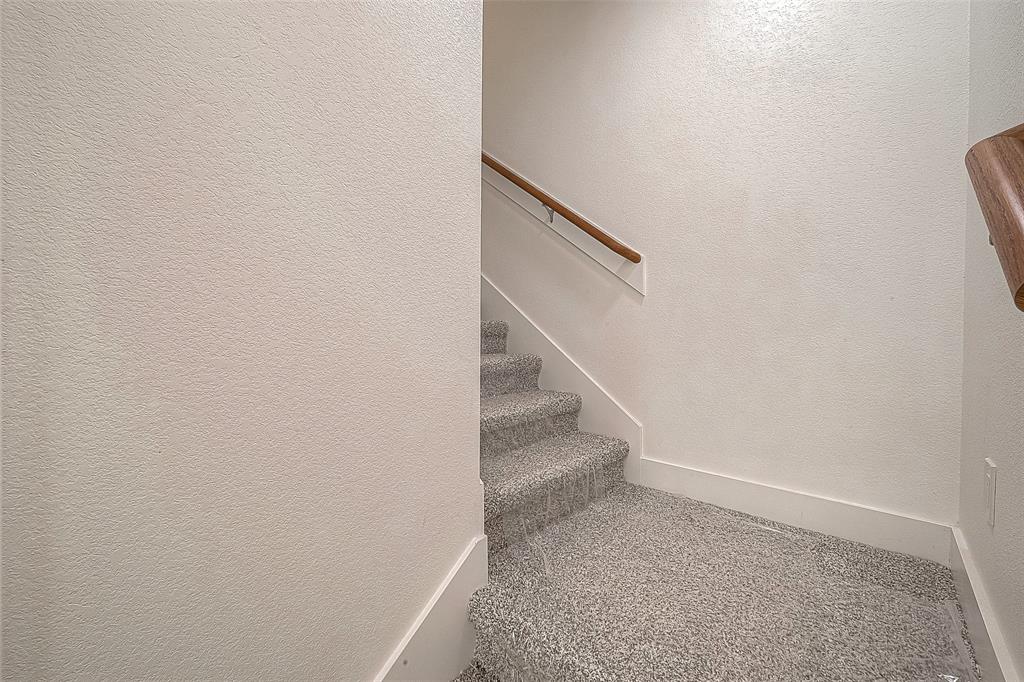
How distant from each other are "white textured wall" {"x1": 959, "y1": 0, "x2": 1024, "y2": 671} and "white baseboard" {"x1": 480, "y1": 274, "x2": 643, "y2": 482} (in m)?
0.98

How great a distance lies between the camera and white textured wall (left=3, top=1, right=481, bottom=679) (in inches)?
22.1

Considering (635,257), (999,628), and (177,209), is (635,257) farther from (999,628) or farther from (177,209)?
(177,209)

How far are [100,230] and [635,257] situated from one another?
5.35 ft

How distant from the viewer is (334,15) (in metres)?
0.86

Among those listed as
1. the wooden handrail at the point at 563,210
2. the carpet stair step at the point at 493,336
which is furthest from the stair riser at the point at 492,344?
the wooden handrail at the point at 563,210

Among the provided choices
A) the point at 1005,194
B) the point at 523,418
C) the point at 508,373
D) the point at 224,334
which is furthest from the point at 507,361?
the point at 1005,194

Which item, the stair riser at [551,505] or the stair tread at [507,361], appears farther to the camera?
the stair tread at [507,361]

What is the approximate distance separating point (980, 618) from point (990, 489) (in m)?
0.26

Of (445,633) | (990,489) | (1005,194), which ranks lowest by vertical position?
(445,633)

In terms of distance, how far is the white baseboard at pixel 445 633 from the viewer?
102 cm

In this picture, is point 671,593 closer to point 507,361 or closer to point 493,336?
point 507,361

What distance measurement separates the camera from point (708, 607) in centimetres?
116

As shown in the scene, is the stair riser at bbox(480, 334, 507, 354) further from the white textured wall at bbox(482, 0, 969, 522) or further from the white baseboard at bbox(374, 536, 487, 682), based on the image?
the white baseboard at bbox(374, 536, 487, 682)

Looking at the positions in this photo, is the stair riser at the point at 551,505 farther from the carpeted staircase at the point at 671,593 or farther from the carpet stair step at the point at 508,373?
the carpet stair step at the point at 508,373
